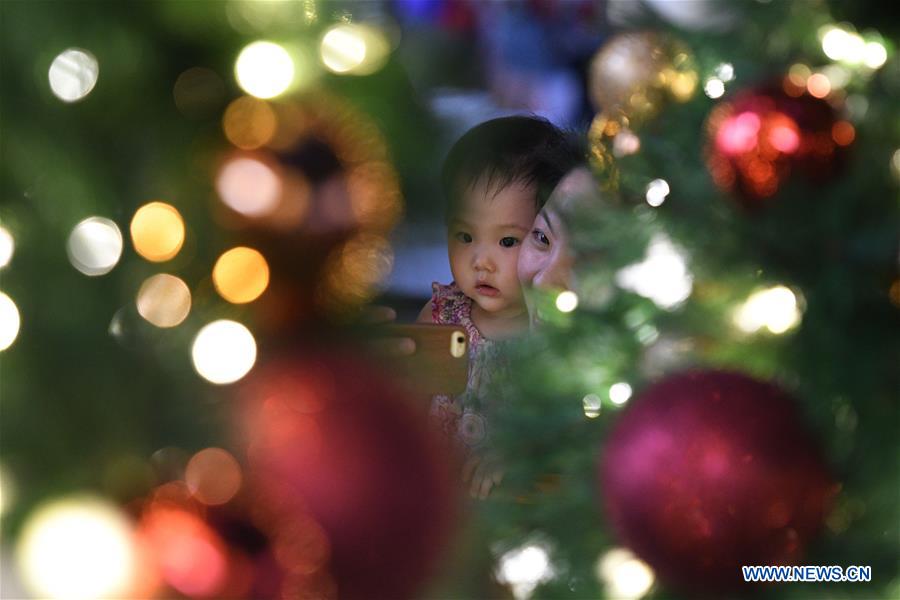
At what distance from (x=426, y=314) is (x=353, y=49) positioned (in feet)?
0.65

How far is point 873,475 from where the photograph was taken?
17.7 inches

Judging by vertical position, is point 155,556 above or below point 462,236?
below

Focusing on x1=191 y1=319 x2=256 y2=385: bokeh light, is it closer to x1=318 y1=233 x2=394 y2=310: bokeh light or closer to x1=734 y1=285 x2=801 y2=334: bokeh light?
x1=318 y1=233 x2=394 y2=310: bokeh light

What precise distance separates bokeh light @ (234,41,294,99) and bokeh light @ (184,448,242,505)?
0.38ft

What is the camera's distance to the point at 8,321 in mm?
288

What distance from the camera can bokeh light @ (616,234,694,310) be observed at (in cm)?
56

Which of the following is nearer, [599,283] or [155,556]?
[155,556]

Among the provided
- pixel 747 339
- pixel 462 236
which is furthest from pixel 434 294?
pixel 747 339

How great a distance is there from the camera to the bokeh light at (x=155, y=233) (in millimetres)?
284

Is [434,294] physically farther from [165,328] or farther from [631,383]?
[165,328]

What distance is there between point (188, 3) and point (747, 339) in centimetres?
38

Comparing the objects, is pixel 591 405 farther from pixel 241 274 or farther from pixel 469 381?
pixel 241 274

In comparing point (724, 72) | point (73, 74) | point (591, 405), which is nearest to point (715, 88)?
point (724, 72)

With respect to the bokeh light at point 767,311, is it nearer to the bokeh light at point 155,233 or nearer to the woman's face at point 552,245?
the woman's face at point 552,245
